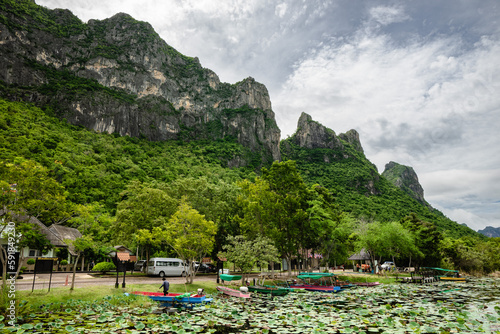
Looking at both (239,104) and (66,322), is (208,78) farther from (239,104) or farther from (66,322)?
(66,322)

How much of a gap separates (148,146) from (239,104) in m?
66.9

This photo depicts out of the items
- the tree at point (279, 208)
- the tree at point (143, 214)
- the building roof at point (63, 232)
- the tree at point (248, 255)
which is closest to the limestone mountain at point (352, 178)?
the tree at point (279, 208)

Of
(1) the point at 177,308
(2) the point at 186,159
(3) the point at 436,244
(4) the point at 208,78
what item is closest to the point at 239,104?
(4) the point at 208,78

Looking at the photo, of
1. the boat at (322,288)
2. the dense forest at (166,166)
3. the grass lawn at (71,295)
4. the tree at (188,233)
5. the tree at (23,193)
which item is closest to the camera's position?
the grass lawn at (71,295)

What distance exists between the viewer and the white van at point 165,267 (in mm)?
27234

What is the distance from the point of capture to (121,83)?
12012 cm

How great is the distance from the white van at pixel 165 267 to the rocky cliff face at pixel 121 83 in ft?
273

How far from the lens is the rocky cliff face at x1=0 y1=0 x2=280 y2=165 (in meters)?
93.6

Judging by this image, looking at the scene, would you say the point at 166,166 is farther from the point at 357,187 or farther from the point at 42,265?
the point at 357,187

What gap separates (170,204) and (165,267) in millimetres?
6638

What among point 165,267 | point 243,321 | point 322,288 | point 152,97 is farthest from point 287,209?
point 152,97

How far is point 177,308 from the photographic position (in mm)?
15102

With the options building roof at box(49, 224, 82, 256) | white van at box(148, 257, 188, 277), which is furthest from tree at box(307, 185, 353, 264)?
building roof at box(49, 224, 82, 256)

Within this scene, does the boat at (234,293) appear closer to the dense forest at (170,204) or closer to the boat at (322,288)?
the dense forest at (170,204)
